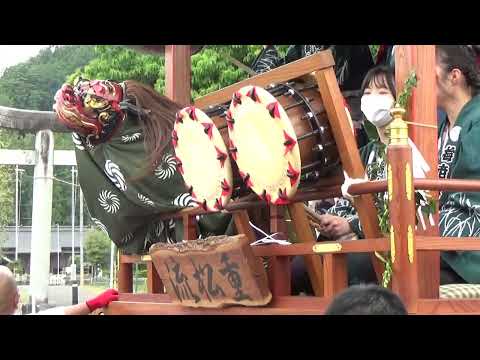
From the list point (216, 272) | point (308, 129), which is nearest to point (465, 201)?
point (308, 129)

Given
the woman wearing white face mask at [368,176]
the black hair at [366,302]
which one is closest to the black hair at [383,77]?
the woman wearing white face mask at [368,176]

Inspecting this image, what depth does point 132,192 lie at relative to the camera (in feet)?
14.1

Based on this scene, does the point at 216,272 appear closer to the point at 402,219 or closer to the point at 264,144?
the point at 264,144

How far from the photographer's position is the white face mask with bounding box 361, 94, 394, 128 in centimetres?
363

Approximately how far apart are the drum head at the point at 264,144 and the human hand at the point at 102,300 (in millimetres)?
874

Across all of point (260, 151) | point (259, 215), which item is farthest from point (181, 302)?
point (260, 151)

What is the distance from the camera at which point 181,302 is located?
11.3ft

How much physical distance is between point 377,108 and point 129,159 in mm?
1360

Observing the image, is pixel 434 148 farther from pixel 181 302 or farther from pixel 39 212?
pixel 39 212

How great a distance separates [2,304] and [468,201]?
5.90 feet

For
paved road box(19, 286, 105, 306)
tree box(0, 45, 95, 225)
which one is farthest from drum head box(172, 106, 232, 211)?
tree box(0, 45, 95, 225)

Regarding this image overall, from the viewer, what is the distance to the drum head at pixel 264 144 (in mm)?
2830

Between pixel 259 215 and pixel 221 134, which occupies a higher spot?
pixel 221 134

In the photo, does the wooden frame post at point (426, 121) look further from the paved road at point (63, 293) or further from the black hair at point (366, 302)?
the paved road at point (63, 293)
